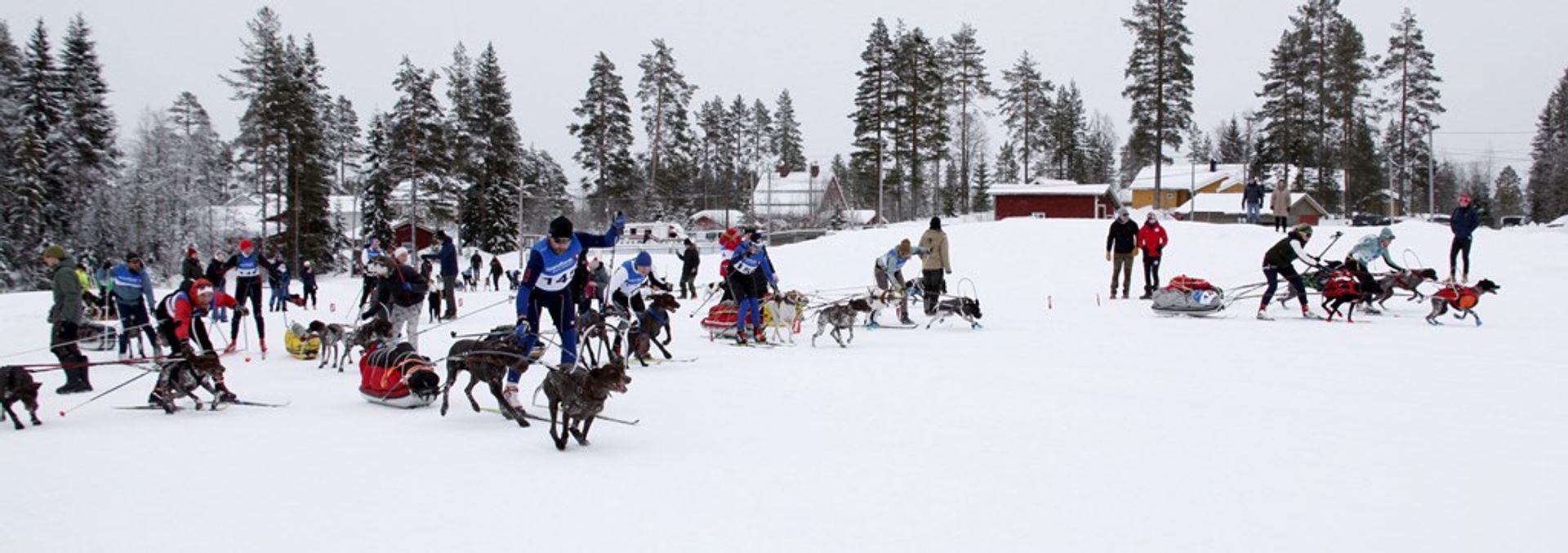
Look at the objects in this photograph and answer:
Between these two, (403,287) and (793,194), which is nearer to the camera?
(403,287)

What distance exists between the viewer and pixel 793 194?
54906mm

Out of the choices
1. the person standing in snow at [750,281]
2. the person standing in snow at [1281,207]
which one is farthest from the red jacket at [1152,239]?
the person standing in snow at [1281,207]

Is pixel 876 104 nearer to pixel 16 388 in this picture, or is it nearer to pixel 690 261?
pixel 690 261

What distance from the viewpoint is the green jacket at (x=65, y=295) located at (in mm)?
8953

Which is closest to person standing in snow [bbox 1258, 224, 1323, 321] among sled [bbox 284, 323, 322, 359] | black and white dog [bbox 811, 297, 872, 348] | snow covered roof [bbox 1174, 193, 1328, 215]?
black and white dog [bbox 811, 297, 872, 348]

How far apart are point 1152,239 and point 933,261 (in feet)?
15.1

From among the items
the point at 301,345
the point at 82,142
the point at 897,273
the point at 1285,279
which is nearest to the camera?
the point at 301,345

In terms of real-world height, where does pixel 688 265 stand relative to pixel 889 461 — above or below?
above

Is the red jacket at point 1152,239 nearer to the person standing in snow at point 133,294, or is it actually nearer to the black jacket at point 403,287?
the black jacket at point 403,287

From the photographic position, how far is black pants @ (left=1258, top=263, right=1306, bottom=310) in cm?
1291

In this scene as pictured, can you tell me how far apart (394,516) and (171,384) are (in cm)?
419

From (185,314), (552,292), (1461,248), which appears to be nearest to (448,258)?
(185,314)

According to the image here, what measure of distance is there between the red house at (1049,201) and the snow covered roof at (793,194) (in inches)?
381

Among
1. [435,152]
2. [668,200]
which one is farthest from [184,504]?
[668,200]
